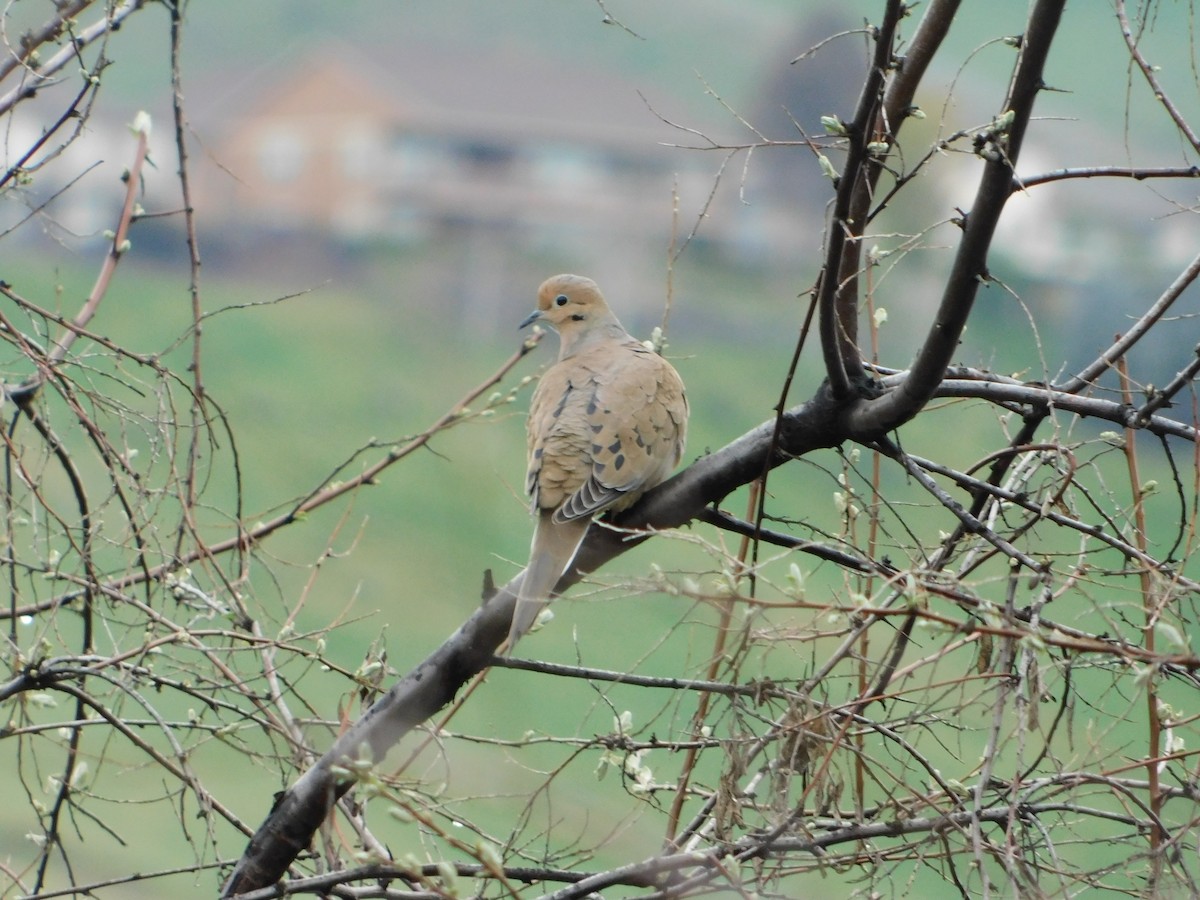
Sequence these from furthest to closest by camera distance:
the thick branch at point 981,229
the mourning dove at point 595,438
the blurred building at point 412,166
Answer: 1. the blurred building at point 412,166
2. the mourning dove at point 595,438
3. the thick branch at point 981,229

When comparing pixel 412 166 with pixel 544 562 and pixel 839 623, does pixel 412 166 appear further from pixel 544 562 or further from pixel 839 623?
pixel 839 623

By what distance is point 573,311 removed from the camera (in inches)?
175

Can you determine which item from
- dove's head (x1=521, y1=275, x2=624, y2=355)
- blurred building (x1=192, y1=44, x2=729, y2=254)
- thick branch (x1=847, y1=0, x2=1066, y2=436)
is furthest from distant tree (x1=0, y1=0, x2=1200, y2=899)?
blurred building (x1=192, y1=44, x2=729, y2=254)

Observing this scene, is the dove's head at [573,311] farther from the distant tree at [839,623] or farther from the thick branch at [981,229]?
the thick branch at [981,229]

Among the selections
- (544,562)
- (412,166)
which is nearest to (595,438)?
(544,562)

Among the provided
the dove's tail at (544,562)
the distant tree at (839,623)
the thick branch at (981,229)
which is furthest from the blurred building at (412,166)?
the thick branch at (981,229)

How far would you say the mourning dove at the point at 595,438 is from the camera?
10.2ft

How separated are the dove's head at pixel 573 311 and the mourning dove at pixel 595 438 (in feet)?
1.11

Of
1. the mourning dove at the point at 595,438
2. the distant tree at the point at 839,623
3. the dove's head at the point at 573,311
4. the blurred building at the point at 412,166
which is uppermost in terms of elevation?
the blurred building at the point at 412,166

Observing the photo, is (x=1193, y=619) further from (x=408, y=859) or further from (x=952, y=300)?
(x=408, y=859)

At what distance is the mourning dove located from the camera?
3.12 meters

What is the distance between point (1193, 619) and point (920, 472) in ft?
1.76

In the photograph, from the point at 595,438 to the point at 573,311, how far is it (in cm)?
113

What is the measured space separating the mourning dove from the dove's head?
340 millimetres
